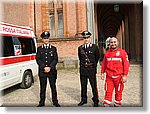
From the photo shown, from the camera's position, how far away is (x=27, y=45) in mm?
8383

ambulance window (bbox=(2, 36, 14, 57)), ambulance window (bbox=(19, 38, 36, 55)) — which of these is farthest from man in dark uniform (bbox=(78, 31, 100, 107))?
ambulance window (bbox=(19, 38, 36, 55))

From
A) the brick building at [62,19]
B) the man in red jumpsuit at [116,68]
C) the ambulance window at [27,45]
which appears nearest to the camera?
the man in red jumpsuit at [116,68]

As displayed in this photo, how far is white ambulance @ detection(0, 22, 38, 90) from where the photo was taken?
22.4 ft

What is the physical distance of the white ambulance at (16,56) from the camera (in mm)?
6812

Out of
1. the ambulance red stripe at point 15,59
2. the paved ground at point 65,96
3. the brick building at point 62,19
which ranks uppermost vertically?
the brick building at point 62,19

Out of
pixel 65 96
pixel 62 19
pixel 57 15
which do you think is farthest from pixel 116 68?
pixel 57 15

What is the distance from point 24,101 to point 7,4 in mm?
11749

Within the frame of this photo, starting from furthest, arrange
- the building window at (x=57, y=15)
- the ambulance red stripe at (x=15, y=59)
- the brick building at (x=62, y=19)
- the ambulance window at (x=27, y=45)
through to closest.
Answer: the building window at (x=57, y=15), the brick building at (x=62, y=19), the ambulance window at (x=27, y=45), the ambulance red stripe at (x=15, y=59)

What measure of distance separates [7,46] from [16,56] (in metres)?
0.49

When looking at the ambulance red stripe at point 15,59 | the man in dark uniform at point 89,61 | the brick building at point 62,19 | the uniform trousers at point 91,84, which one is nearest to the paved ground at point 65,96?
the uniform trousers at point 91,84

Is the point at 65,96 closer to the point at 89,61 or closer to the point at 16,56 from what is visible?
the point at 89,61

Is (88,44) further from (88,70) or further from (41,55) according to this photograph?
(41,55)

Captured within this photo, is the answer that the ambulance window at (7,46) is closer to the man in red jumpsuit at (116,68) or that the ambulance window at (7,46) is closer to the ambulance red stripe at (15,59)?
the ambulance red stripe at (15,59)

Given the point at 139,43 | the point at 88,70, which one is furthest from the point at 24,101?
the point at 139,43
